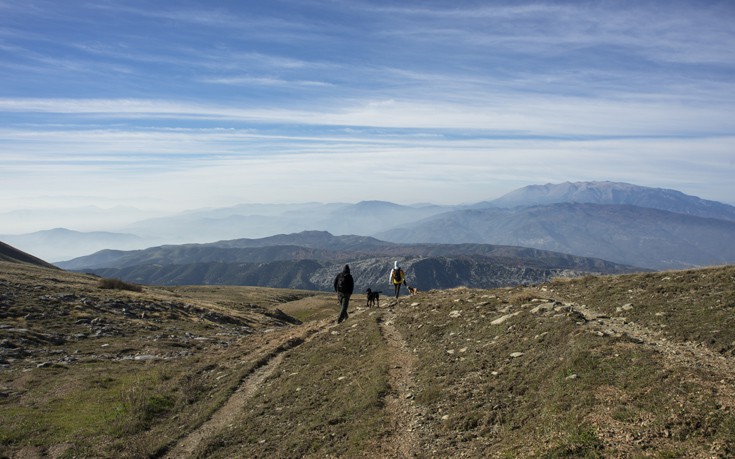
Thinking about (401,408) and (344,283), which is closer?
(401,408)

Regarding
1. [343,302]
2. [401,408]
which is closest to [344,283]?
[343,302]

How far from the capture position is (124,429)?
20.3 m

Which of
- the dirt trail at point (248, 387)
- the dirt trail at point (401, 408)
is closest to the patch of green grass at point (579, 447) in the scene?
the dirt trail at point (401, 408)

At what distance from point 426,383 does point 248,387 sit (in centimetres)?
1068

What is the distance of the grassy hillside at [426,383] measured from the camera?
12.3 metres

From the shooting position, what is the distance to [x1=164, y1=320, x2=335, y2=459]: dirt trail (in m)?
18.3

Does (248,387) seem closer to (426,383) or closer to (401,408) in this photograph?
(401,408)

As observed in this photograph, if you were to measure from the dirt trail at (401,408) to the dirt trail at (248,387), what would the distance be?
7.38 m

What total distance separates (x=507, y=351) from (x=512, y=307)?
6582mm

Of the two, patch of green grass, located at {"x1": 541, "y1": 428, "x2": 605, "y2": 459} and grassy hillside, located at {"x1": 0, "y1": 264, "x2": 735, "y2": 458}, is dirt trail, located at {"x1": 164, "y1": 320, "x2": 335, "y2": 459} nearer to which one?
grassy hillside, located at {"x1": 0, "y1": 264, "x2": 735, "y2": 458}

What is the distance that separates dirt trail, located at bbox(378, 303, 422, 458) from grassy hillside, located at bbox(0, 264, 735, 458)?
0.08 meters

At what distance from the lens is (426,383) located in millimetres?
18516

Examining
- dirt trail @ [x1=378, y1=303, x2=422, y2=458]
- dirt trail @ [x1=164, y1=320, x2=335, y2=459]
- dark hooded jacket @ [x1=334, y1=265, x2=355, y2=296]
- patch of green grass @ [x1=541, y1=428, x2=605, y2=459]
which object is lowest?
dirt trail @ [x1=164, y1=320, x2=335, y2=459]

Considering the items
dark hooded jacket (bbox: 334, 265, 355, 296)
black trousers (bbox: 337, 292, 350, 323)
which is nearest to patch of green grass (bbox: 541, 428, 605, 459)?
dark hooded jacket (bbox: 334, 265, 355, 296)
